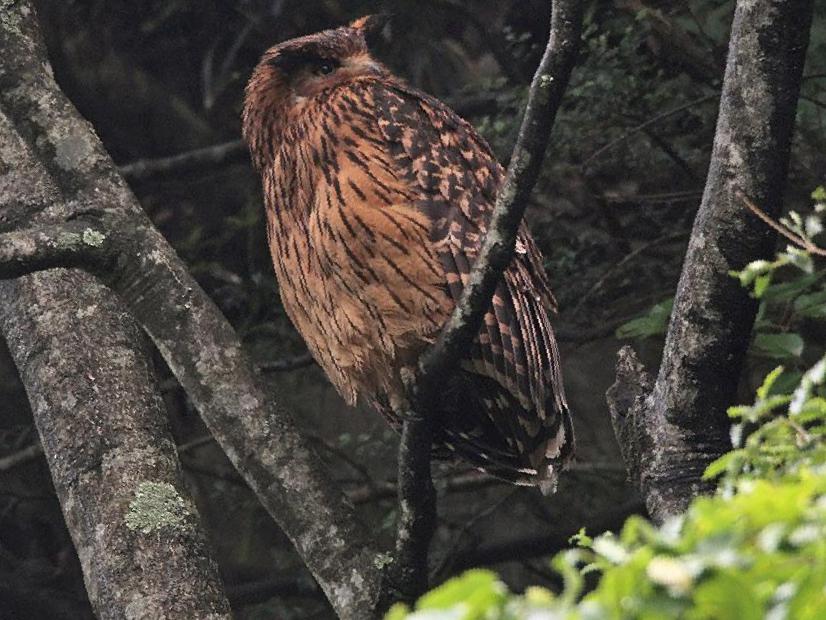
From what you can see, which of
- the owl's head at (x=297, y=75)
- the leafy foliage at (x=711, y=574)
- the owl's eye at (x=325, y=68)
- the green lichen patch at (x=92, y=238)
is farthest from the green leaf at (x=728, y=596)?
the owl's eye at (x=325, y=68)

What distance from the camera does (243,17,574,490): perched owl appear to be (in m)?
2.35

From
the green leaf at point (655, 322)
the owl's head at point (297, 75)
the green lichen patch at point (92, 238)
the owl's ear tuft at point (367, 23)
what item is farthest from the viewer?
the owl's ear tuft at point (367, 23)

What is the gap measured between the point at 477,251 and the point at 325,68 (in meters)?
0.64

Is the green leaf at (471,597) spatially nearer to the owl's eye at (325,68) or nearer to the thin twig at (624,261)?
the owl's eye at (325,68)

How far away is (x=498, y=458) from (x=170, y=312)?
68 cm

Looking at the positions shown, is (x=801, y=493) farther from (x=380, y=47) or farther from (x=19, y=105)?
(x=380, y=47)

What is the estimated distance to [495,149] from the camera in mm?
3545

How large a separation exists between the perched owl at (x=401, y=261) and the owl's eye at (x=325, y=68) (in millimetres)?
54

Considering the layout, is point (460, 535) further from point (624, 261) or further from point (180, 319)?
point (180, 319)

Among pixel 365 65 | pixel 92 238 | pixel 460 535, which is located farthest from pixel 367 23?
pixel 460 535

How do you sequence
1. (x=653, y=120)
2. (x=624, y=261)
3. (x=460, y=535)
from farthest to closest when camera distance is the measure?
(x=460, y=535) < (x=624, y=261) < (x=653, y=120)

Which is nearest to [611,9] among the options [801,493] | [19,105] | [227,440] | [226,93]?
[226,93]

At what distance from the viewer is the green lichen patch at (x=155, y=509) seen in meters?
2.01

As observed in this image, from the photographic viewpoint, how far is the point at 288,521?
6.74 ft
